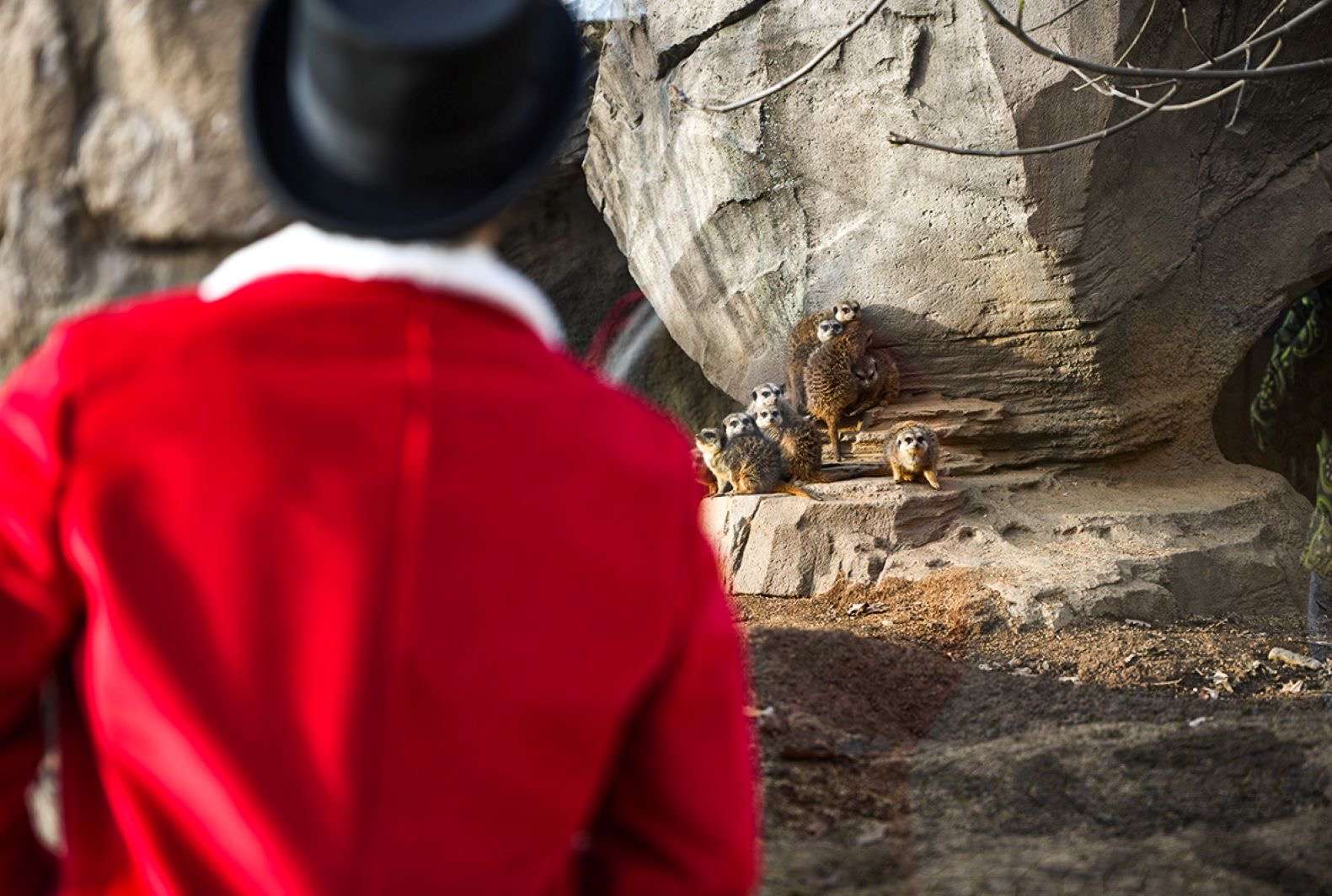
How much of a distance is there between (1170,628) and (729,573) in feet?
6.85

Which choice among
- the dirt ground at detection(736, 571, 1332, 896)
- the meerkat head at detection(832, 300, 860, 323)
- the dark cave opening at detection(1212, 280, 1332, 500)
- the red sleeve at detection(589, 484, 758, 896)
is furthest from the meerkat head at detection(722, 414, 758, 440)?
the red sleeve at detection(589, 484, 758, 896)

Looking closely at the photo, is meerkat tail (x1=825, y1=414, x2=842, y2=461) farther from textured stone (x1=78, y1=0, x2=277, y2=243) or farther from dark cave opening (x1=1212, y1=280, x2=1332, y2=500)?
textured stone (x1=78, y1=0, x2=277, y2=243)

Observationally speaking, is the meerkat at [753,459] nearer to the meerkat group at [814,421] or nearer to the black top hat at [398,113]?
the meerkat group at [814,421]

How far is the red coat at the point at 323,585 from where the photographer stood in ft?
3.71

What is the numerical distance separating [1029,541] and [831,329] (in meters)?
1.58

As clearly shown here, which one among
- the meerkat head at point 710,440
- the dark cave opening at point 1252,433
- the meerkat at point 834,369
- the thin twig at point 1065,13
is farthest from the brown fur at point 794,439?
the dark cave opening at point 1252,433

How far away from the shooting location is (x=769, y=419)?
7156 millimetres

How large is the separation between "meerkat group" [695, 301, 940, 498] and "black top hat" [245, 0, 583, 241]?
5.74 metres

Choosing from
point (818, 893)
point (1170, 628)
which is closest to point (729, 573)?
point (1170, 628)

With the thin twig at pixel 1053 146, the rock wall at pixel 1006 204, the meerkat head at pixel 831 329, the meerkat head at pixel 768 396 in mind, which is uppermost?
the thin twig at pixel 1053 146

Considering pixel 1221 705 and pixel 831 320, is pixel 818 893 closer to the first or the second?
pixel 1221 705

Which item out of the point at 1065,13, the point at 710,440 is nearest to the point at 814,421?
the point at 710,440

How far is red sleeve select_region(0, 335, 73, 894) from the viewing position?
3.64ft

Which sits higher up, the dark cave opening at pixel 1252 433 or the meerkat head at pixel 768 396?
the meerkat head at pixel 768 396
